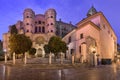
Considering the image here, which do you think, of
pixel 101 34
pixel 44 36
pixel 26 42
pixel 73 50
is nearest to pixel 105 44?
pixel 101 34

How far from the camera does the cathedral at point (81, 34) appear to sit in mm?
42156

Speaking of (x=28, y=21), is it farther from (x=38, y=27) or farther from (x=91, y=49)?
(x=91, y=49)

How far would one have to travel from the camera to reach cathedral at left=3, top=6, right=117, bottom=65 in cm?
4216

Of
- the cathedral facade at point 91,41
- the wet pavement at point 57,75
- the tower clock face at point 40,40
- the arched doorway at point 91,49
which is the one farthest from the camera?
the tower clock face at point 40,40

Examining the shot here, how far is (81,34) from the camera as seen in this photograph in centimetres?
4722

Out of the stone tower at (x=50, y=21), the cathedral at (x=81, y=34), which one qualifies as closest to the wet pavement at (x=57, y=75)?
the cathedral at (x=81, y=34)

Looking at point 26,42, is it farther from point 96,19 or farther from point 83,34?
point 96,19

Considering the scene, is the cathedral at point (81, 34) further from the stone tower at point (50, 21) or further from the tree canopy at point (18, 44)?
the tree canopy at point (18, 44)

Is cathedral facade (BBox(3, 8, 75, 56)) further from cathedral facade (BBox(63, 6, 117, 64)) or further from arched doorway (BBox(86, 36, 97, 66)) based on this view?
arched doorway (BBox(86, 36, 97, 66))

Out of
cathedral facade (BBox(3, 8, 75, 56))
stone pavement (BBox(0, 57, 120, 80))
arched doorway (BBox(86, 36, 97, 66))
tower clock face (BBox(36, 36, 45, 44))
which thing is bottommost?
stone pavement (BBox(0, 57, 120, 80))

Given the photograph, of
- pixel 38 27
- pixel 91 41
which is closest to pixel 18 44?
pixel 91 41

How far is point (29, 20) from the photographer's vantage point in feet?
256

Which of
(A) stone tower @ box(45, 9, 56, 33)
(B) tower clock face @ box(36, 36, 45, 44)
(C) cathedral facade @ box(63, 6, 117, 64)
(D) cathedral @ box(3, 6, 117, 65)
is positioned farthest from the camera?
(A) stone tower @ box(45, 9, 56, 33)

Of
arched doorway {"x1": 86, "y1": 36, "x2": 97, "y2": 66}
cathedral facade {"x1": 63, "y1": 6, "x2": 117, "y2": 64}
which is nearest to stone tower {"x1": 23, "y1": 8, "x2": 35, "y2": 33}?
cathedral facade {"x1": 63, "y1": 6, "x2": 117, "y2": 64}
